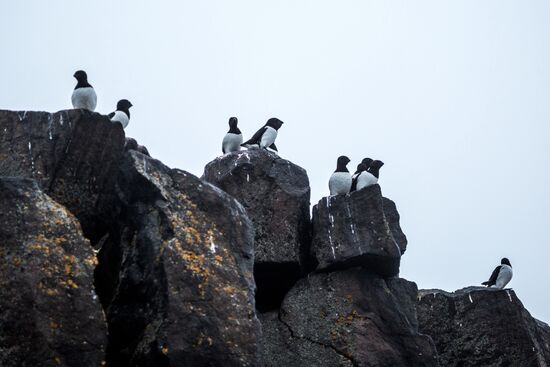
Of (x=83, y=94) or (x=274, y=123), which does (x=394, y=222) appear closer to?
(x=274, y=123)

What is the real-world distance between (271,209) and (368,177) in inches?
150

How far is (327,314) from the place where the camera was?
43.4ft

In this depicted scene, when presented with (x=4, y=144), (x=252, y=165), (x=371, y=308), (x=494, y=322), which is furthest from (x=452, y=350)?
(x=4, y=144)

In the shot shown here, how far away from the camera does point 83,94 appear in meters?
14.8

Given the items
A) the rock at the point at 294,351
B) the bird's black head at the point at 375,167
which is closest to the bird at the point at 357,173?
the bird's black head at the point at 375,167

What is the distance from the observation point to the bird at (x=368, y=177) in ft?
56.2

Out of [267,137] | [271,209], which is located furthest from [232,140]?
[271,209]

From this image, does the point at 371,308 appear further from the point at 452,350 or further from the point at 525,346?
the point at 525,346

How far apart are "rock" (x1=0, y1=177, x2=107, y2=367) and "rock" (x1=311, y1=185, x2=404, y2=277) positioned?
230 inches

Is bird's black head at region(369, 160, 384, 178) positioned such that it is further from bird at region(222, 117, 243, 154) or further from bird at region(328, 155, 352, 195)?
bird at region(222, 117, 243, 154)

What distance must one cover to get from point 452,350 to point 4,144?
9.91 metres

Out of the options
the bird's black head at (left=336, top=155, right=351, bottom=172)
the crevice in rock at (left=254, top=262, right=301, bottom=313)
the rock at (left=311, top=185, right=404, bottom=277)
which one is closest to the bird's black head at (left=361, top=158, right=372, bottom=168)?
the bird's black head at (left=336, top=155, right=351, bottom=172)

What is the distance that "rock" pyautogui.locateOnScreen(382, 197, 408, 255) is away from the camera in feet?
49.2

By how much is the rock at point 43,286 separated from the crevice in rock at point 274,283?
5.32 m
